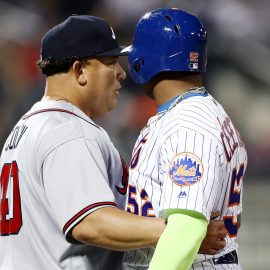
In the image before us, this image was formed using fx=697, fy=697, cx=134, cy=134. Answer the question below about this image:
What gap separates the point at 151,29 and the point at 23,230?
0.95m

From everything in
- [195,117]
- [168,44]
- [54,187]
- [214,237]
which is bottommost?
[214,237]

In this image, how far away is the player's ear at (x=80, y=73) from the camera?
2.99m

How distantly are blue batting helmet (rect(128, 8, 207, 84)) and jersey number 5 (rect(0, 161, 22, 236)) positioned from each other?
2.10ft

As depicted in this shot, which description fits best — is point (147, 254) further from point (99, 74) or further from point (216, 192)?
point (99, 74)

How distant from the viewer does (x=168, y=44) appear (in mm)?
2709

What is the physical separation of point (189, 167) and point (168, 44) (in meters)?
0.59

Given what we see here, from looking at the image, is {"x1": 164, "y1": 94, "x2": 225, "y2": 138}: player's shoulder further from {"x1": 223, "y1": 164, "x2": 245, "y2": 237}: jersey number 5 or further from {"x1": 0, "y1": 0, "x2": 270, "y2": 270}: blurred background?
{"x1": 0, "y1": 0, "x2": 270, "y2": 270}: blurred background

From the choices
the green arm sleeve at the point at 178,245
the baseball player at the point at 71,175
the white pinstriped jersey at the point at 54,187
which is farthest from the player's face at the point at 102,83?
the green arm sleeve at the point at 178,245

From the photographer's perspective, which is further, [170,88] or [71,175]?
[170,88]

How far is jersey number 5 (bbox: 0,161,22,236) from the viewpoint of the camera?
2.80 meters

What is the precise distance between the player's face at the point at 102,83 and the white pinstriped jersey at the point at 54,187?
0.58ft

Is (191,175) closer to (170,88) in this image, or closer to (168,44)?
(170,88)

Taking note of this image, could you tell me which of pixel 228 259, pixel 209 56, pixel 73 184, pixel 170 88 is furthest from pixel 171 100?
pixel 209 56

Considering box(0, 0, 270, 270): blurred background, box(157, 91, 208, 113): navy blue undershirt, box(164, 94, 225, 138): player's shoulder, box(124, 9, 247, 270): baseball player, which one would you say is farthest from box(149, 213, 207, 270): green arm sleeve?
box(0, 0, 270, 270): blurred background
